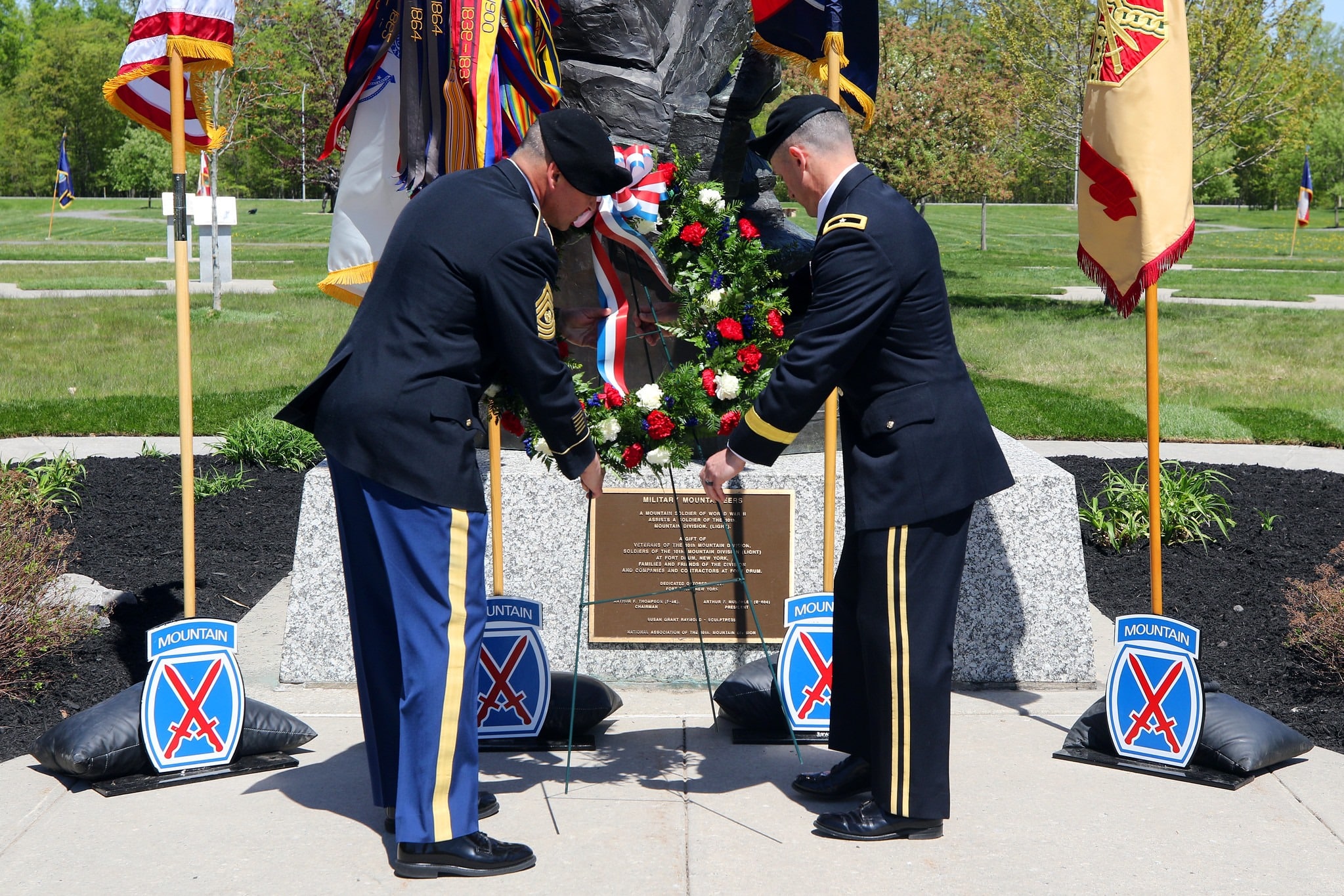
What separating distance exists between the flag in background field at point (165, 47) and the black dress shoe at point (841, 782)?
10.2 feet

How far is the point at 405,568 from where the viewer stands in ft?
11.0

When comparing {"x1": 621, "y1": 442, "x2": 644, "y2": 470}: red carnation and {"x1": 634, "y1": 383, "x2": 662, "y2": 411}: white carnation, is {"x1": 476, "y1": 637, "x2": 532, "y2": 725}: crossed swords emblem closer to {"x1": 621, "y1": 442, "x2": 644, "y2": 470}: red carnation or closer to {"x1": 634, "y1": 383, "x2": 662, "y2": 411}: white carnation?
{"x1": 621, "y1": 442, "x2": 644, "y2": 470}: red carnation

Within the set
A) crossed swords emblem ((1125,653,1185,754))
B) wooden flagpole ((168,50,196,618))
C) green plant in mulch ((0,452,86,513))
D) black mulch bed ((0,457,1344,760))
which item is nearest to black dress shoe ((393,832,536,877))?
wooden flagpole ((168,50,196,618))

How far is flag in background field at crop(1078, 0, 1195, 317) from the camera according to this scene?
4.14 metres

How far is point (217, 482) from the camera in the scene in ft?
24.4

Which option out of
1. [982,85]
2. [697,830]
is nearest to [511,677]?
[697,830]

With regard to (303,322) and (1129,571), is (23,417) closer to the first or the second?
(303,322)

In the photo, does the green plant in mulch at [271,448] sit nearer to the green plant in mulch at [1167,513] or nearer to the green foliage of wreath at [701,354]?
the green foliage of wreath at [701,354]

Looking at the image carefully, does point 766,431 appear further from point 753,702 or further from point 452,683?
point 753,702

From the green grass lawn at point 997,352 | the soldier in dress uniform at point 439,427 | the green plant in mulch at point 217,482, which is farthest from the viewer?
the green grass lawn at point 997,352

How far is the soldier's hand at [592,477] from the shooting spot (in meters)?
3.67

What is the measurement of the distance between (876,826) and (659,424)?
1371 millimetres

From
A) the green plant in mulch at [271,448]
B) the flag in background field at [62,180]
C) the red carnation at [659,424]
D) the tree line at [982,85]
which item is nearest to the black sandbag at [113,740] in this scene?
the red carnation at [659,424]

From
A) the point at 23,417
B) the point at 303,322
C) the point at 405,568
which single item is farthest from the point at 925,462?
the point at 303,322
